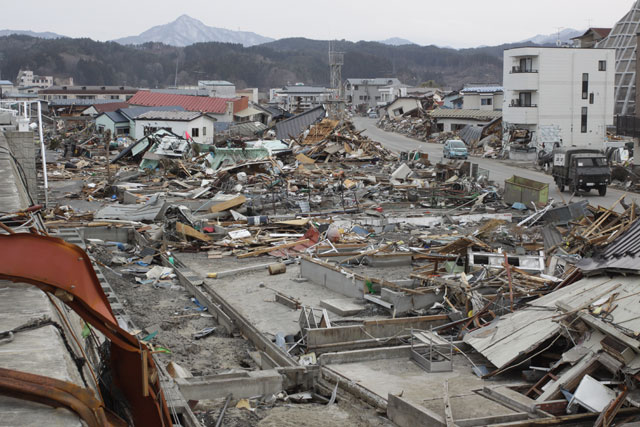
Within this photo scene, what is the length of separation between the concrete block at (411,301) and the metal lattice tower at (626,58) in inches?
2002

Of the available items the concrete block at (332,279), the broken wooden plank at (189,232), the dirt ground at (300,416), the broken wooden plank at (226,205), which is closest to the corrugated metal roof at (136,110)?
the broken wooden plank at (226,205)

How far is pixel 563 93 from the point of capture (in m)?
47.3

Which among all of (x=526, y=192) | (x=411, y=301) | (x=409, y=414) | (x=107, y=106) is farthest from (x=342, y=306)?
(x=107, y=106)

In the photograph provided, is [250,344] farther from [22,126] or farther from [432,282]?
[22,126]

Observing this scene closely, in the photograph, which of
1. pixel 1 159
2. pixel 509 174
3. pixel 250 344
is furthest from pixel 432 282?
pixel 509 174

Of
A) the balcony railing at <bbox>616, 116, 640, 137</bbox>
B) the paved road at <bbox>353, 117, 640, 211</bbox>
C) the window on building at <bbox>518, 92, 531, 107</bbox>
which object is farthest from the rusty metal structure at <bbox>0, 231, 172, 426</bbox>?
the window on building at <bbox>518, 92, 531, 107</bbox>

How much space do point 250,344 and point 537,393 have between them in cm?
528

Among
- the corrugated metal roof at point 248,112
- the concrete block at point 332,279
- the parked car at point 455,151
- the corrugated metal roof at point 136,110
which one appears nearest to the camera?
the concrete block at point 332,279

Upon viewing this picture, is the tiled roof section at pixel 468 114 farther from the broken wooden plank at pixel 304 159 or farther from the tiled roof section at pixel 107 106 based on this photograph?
the tiled roof section at pixel 107 106

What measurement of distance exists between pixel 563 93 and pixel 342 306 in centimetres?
3756

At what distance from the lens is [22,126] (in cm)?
2044

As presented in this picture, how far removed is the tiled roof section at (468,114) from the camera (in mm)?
58156

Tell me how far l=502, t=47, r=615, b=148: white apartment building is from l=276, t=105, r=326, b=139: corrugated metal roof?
1517 centimetres

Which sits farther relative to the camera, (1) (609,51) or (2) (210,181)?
(1) (609,51)
